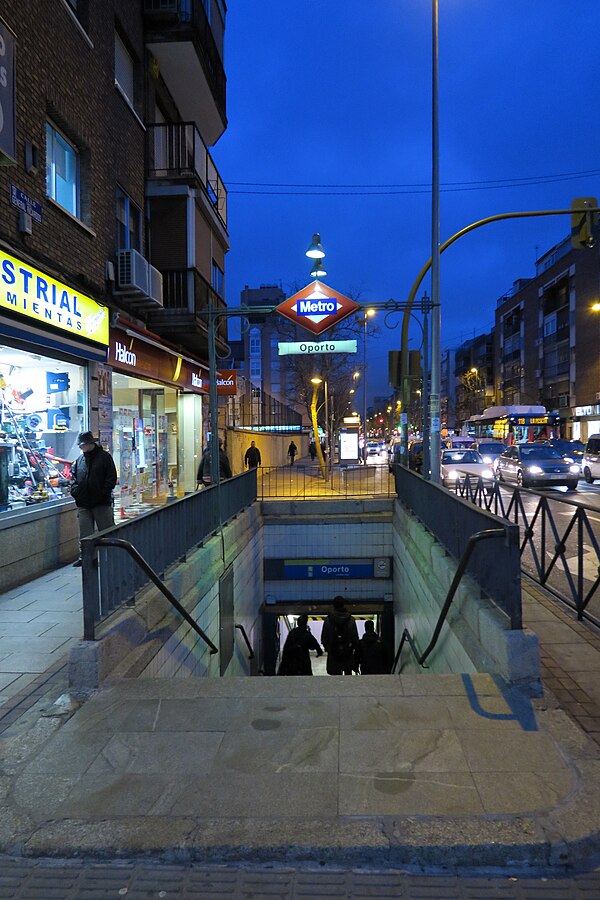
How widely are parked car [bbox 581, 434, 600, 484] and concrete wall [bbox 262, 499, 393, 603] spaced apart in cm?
1121

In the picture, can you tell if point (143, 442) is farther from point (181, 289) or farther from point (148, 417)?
point (181, 289)

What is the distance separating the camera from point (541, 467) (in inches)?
774

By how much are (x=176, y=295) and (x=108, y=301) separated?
10.5 ft

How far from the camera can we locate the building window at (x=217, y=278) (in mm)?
16953

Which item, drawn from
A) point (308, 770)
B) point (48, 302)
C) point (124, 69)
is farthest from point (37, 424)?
point (124, 69)

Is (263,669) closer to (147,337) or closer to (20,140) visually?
(147,337)

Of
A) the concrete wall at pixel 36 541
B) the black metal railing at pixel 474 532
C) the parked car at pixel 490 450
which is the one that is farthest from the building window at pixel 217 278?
the parked car at pixel 490 450

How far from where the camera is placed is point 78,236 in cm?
957

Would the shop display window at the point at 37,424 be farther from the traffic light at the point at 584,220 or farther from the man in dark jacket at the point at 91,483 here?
the traffic light at the point at 584,220

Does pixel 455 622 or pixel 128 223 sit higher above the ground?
pixel 128 223

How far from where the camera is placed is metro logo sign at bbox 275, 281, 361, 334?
31.5 feet

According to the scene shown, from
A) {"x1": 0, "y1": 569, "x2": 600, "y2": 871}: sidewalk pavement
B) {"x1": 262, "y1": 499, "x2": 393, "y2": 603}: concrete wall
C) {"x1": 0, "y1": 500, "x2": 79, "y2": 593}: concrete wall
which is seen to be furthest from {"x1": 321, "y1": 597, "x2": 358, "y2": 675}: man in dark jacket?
{"x1": 0, "y1": 569, "x2": 600, "y2": 871}: sidewalk pavement

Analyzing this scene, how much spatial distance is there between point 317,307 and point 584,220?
558 centimetres

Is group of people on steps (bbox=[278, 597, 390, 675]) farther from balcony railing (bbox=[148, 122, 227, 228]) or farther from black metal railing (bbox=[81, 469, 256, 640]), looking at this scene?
balcony railing (bbox=[148, 122, 227, 228])
